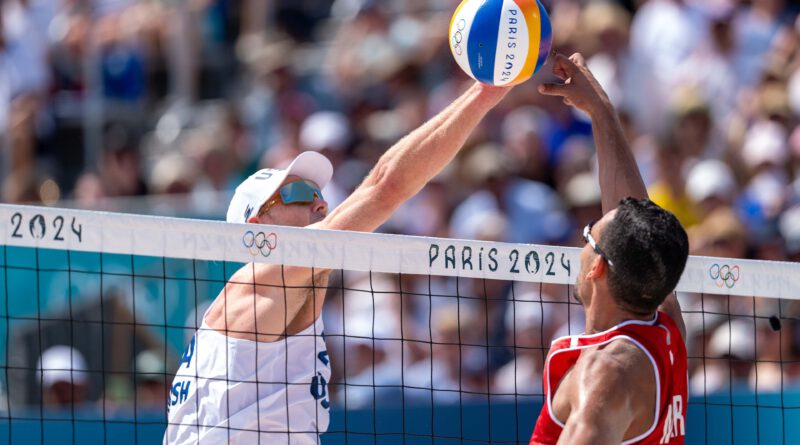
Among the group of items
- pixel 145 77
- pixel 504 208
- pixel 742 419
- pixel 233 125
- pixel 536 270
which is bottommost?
pixel 742 419

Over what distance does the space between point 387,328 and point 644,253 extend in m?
4.99

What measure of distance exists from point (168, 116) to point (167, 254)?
287 inches

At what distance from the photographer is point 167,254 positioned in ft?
15.4

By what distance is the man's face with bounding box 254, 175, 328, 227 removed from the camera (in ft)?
16.6

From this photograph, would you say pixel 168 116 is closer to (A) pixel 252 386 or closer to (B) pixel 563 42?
(B) pixel 563 42

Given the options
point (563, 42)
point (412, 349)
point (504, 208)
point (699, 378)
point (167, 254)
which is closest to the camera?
point (167, 254)

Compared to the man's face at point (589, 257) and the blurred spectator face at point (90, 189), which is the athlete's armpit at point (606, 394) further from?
A: the blurred spectator face at point (90, 189)

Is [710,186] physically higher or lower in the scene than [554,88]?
higher

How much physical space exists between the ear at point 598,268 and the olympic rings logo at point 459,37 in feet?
4.61

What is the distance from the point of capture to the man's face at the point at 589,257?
376 cm

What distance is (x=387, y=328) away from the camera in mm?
8516

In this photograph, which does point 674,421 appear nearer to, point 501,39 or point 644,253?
point 644,253

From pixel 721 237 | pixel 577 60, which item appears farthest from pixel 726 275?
pixel 721 237

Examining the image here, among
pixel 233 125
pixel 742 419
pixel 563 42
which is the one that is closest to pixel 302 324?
pixel 742 419
